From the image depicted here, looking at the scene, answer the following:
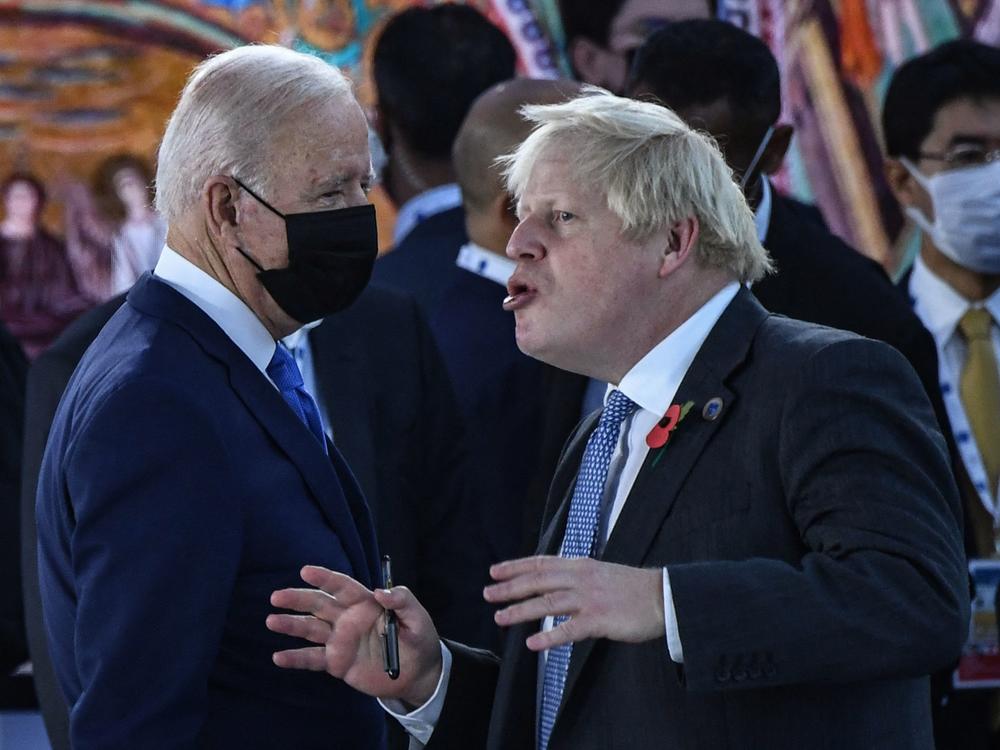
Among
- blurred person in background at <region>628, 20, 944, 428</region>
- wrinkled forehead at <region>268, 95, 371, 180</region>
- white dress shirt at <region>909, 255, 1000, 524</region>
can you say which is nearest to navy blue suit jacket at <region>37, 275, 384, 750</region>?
wrinkled forehead at <region>268, 95, 371, 180</region>

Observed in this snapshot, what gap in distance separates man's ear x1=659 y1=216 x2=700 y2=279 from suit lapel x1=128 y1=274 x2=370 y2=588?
0.56 m

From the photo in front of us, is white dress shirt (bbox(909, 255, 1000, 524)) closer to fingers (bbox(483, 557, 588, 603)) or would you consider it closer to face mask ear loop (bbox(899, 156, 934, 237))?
face mask ear loop (bbox(899, 156, 934, 237))

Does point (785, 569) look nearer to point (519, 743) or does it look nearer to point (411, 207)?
point (519, 743)

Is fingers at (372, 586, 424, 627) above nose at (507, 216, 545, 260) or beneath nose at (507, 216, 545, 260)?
beneath

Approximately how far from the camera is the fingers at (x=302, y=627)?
2104 mm

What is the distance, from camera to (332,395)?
329 centimetres

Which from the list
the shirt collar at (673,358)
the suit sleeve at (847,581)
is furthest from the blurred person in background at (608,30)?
the suit sleeve at (847,581)

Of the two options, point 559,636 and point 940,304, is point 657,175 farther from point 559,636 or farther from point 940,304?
point 940,304

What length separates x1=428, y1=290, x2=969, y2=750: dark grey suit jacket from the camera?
195 centimetres

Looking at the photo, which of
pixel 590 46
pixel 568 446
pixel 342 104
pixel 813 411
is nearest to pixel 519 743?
pixel 568 446

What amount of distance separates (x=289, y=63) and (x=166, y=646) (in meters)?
0.86

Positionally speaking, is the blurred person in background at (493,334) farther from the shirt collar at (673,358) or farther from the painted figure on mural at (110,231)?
the shirt collar at (673,358)

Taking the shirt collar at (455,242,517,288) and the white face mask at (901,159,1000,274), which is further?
the white face mask at (901,159,1000,274)

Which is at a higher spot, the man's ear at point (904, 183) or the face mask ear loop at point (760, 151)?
the face mask ear loop at point (760, 151)
